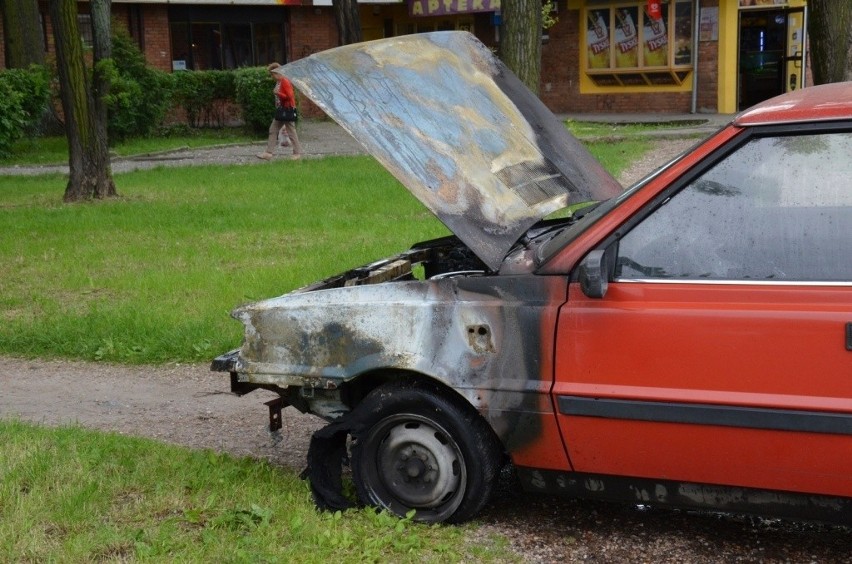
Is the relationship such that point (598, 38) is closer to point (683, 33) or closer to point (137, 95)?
point (683, 33)

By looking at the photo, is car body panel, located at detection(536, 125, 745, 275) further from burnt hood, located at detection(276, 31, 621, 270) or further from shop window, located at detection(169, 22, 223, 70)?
shop window, located at detection(169, 22, 223, 70)

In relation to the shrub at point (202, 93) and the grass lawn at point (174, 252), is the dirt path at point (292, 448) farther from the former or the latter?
the shrub at point (202, 93)

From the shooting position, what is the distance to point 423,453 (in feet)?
14.0

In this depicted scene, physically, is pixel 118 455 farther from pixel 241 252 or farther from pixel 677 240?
pixel 241 252

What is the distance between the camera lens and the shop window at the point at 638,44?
1127 inches

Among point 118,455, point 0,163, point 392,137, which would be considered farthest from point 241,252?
point 0,163

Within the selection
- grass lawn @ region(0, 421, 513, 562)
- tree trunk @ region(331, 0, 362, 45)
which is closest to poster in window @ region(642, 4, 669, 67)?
tree trunk @ region(331, 0, 362, 45)

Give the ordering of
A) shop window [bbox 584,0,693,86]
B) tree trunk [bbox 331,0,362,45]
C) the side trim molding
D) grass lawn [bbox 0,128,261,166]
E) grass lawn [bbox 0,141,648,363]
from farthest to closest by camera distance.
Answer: shop window [bbox 584,0,693,86]
tree trunk [bbox 331,0,362,45]
grass lawn [bbox 0,128,261,166]
grass lawn [bbox 0,141,648,363]
the side trim molding

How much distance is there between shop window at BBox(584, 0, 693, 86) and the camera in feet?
93.9

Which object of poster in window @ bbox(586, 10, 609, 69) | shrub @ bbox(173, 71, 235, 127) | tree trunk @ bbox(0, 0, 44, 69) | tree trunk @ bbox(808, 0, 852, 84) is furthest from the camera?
poster in window @ bbox(586, 10, 609, 69)

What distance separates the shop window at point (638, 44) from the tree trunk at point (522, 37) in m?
16.1

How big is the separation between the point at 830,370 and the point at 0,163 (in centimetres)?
2017

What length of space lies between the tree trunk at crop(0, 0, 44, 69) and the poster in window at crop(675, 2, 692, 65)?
16.0m

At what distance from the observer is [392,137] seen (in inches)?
173
